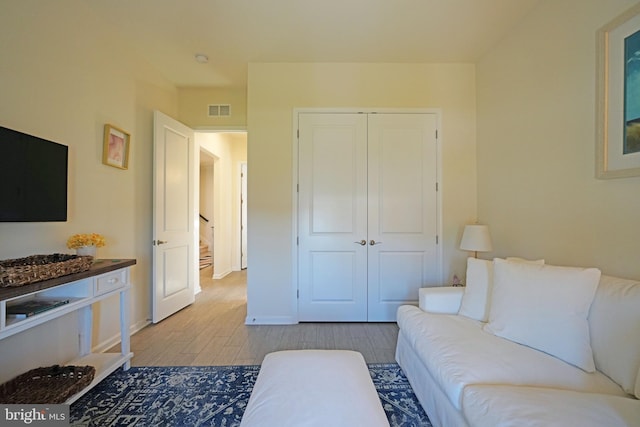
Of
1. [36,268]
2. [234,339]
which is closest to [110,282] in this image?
[36,268]

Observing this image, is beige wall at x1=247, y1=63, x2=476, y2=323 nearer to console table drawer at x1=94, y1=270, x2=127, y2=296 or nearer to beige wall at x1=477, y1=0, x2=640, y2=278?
beige wall at x1=477, y1=0, x2=640, y2=278

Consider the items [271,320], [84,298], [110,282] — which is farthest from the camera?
[271,320]

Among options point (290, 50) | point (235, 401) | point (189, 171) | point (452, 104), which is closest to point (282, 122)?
point (290, 50)

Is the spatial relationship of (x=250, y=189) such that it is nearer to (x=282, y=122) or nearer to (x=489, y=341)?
(x=282, y=122)

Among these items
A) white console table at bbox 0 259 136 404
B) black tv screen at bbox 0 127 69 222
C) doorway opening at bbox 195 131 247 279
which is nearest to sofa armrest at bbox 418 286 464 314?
white console table at bbox 0 259 136 404

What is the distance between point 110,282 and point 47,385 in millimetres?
604

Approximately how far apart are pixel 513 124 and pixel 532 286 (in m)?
1.59

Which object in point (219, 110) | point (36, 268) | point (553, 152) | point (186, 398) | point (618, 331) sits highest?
point (219, 110)

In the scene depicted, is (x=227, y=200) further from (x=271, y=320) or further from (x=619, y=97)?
(x=619, y=97)

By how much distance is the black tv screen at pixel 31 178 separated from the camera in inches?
55.9

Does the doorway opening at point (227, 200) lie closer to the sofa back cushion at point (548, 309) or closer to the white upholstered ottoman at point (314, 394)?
the white upholstered ottoman at point (314, 394)

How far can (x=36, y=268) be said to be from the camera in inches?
52.3

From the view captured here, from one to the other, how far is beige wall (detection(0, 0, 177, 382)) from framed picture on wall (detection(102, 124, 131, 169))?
2.0 inches

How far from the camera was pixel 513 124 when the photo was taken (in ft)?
7.77
